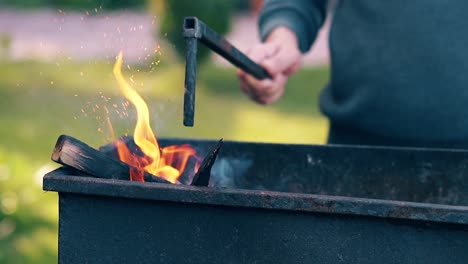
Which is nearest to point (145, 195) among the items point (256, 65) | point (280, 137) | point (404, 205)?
point (404, 205)

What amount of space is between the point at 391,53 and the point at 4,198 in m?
2.66

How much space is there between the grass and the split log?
5.25ft

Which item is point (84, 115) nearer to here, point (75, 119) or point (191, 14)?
point (75, 119)

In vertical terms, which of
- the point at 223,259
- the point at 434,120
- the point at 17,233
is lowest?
the point at 17,233

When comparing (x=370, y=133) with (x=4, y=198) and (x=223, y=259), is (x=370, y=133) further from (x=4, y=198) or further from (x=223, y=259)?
(x=4, y=198)

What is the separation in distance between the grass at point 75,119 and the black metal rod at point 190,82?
164 cm

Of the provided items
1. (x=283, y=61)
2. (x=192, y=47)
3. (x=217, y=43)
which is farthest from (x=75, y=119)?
(x=192, y=47)

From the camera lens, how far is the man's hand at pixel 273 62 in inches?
92.0

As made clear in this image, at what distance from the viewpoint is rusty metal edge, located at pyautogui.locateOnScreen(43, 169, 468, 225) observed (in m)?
1.42

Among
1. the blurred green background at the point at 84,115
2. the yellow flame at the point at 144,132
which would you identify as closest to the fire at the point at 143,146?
the yellow flame at the point at 144,132

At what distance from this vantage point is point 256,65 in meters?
2.18

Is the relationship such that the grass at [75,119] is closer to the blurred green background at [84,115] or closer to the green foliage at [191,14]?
the blurred green background at [84,115]

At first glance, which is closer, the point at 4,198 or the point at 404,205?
→ the point at 404,205

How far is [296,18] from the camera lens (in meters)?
2.58
